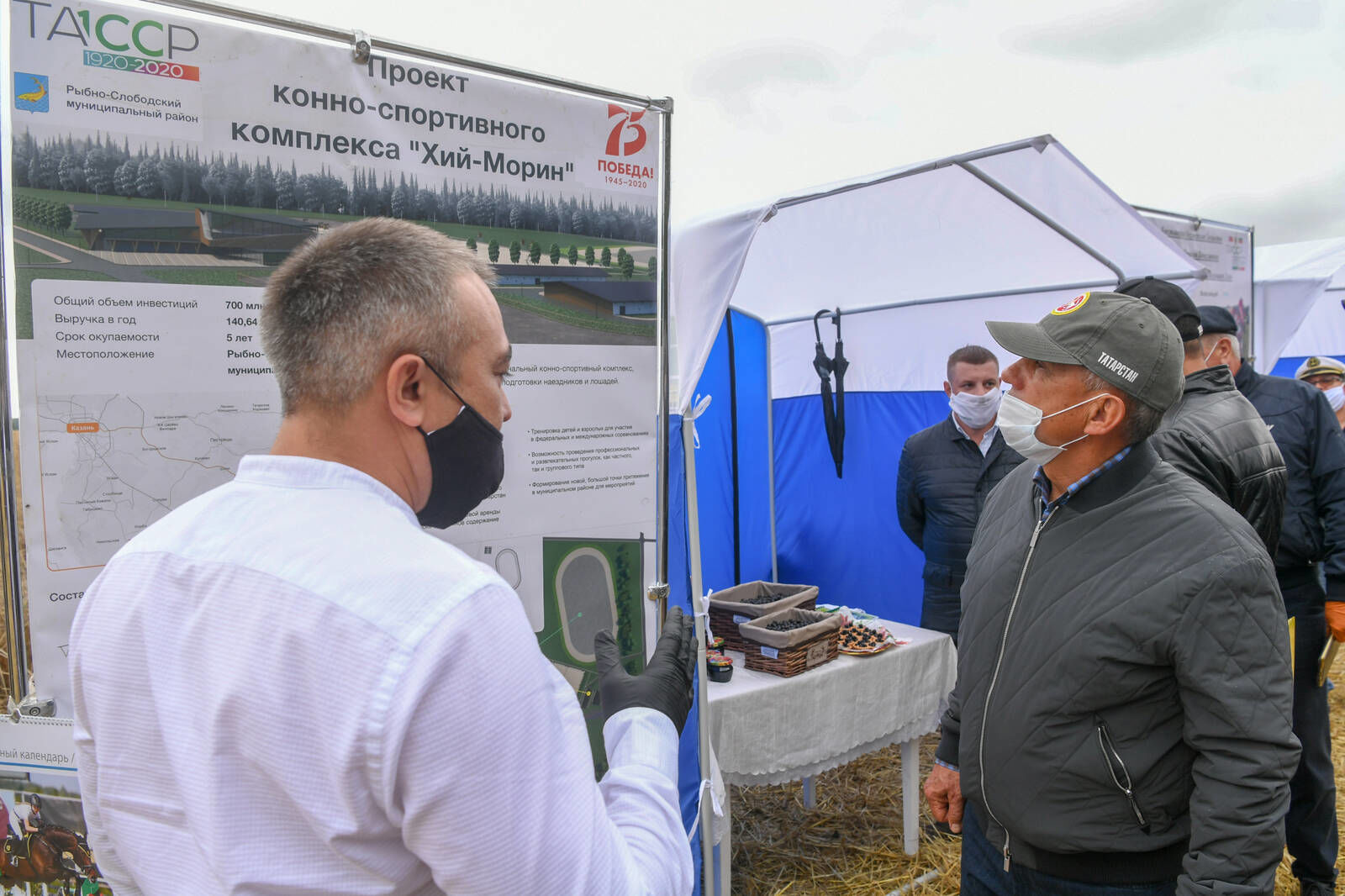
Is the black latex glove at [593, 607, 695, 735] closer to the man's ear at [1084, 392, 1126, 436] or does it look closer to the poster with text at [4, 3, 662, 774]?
the poster with text at [4, 3, 662, 774]

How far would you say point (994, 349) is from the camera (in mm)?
5258


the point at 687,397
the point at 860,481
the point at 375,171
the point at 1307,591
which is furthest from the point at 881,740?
the point at 375,171

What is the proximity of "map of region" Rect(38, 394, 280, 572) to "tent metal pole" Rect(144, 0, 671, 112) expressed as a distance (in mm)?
769

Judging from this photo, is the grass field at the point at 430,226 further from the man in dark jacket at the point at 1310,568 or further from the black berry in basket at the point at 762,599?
the man in dark jacket at the point at 1310,568

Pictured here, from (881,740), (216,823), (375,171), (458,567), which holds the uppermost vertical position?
(375,171)

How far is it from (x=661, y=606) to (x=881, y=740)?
5.74ft

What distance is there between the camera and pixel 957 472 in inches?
163

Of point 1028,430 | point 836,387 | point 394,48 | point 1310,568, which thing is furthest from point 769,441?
point 394,48

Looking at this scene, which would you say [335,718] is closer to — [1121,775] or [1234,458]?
[1121,775]

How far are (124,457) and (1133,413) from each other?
2.05 m

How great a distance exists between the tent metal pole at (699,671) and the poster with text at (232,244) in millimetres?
404

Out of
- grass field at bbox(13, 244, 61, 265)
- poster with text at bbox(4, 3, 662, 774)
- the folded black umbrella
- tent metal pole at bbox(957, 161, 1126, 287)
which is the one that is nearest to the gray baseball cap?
poster with text at bbox(4, 3, 662, 774)

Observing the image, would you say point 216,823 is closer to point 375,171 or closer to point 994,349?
point 375,171

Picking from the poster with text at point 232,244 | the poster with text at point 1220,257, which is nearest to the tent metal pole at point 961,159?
the poster with text at point 232,244
